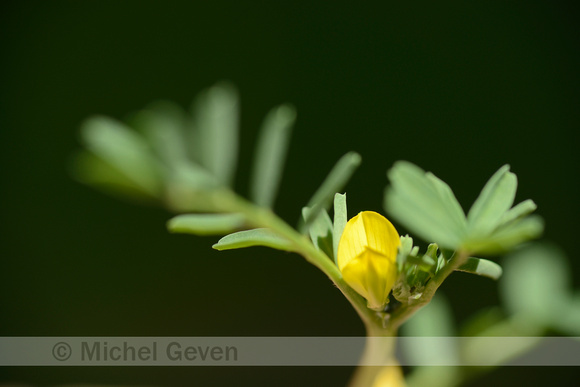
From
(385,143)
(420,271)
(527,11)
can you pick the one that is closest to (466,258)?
(420,271)

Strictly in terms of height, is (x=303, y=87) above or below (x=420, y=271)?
above

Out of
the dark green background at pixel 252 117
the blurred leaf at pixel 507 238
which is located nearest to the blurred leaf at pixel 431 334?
the blurred leaf at pixel 507 238

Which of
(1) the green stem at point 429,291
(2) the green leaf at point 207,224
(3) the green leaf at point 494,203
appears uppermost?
(2) the green leaf at point 207,224

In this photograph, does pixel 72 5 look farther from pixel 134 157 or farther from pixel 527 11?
pixel 134 157

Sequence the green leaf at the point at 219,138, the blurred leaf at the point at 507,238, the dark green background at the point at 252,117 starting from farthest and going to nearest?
1. the dark green background at the point at 252,117
2. the green leaf at the point at 219,138
3. the blurred leaf at the point at 507,238

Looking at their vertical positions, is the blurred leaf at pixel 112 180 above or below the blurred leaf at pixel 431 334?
above

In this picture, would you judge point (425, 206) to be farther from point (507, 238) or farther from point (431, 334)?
point (431, 334)

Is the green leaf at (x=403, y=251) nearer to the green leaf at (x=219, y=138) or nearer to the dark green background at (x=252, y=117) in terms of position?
the green leaf at (x=219, y=138)

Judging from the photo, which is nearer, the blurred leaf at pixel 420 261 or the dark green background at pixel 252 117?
the blurred leaf at pixel 420 261
